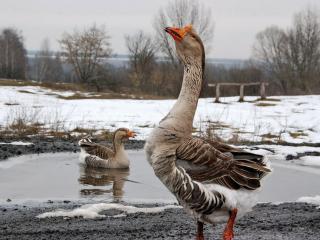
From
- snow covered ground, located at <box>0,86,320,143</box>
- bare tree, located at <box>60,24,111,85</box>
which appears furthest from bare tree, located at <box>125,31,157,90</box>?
snow covered ground, located at <box>0,86,320,143</box>

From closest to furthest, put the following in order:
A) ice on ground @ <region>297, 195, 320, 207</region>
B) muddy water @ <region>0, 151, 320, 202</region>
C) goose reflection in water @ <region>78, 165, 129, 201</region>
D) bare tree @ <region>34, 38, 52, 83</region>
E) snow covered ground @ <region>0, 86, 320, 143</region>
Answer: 1. ice on ground @ <region>297, 195, 320, 207</region>
2. muddy water @ <region>0, 151, 320, 202</region>
3. goose reflection in water @ <region>78, 165, 129, 201</region>
4. snow covered ground @ <region>0, 86, 320, 143</region>
5. bare tree @ <region>34, 38, 52, 83</region>

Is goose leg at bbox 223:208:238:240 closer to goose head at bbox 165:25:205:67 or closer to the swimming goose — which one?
goose head at bbox 165:25:205:67

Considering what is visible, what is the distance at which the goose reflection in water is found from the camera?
8141 mm

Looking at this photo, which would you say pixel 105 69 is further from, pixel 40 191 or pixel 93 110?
pixel 40 191

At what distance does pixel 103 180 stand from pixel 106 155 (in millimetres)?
1575

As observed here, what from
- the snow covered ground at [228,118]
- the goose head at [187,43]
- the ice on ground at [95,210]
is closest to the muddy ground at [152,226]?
the ice on ground at [95,210]

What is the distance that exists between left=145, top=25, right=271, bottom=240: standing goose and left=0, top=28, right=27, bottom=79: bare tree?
7190 centimetres

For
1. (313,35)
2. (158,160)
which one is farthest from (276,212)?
(313,35)

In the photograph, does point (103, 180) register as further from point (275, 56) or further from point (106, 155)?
point (275, 56)

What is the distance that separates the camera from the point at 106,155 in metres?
11.0

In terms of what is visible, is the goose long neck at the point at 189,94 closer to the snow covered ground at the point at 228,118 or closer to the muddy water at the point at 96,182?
the muddy water at the point at 96,182

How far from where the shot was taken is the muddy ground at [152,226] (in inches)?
220

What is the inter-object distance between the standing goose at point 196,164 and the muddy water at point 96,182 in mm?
3455

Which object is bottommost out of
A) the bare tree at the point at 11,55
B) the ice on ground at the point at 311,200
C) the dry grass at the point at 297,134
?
the ice on ground at the point at 311,200
